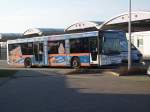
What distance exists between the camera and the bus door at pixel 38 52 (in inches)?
1340

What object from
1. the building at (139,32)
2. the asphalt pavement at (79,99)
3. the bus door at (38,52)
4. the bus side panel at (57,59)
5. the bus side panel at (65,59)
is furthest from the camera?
the building at (139,32)

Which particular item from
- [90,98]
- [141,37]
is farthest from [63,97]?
[141,37]

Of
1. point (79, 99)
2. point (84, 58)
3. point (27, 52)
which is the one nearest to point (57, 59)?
point (84, 58)

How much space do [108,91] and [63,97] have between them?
2.07 metres

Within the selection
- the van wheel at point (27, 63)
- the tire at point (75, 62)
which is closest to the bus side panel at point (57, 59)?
the tire at point (75, 62)

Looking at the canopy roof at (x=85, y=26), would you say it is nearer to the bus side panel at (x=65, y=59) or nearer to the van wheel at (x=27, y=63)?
the van wheel at (x=27, y=63)

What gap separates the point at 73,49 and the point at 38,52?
4.66 m

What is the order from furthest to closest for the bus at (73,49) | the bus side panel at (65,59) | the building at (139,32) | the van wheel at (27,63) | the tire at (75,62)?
the building at (139,32) → the van wheel at (27,63) → the tire at (75,62) → the bus side panel at (65,59) → the bus at (73,49)

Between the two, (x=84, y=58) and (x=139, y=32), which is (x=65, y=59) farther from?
(x=139, y=32)

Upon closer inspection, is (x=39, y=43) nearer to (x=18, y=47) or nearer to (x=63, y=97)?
(x=18, y=47)

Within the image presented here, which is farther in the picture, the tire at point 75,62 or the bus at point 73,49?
the tire at point 75,62

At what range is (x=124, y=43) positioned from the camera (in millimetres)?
29578

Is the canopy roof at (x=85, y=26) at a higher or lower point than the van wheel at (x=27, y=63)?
higher

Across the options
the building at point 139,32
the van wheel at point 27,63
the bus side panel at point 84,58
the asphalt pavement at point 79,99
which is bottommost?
the asphalt pavement at point 79,99
